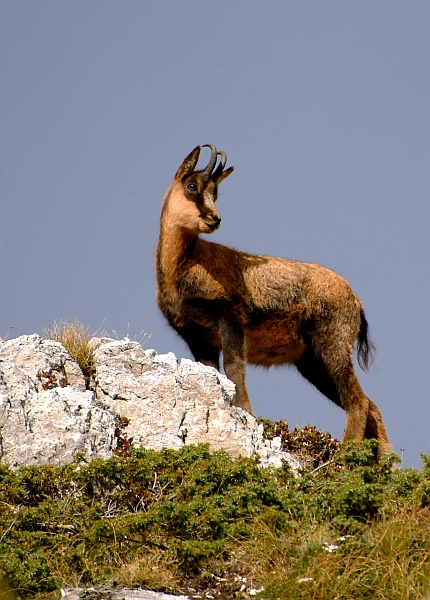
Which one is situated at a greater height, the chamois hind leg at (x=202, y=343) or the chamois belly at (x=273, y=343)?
the chamois belly at (x=273, y=343)

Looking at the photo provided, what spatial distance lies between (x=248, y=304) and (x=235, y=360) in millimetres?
854

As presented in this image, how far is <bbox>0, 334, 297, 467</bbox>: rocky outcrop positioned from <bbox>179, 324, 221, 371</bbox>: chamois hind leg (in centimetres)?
86

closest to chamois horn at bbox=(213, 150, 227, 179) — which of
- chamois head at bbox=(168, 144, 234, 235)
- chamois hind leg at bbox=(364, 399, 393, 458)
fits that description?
chamois head at bbox=(168, 144, 234, 235)

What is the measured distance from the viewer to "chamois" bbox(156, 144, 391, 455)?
11.6 m

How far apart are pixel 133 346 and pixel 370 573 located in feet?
16.6

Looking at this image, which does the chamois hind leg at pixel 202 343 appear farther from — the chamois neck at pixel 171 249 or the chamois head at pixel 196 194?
the chamois head at pixel 196 194

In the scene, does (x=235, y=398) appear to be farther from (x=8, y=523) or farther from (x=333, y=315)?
(x=8, y=523)

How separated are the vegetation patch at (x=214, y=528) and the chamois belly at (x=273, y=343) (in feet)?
12.3

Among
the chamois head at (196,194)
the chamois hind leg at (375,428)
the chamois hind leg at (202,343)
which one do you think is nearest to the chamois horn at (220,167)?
the chamois head at (196,194)

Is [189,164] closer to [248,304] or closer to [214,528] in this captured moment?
[248,304]

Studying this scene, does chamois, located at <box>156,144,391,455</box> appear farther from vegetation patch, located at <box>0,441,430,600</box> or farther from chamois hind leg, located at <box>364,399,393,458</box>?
vegetation patch, located at <box>0,441,430,600</box>

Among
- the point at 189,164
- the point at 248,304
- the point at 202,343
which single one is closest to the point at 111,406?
the point at 202,343

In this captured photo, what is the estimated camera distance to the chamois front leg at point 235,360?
11.3m

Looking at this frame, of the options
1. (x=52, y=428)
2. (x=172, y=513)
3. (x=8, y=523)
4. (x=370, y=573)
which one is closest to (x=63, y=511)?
(x=8, y=523)
